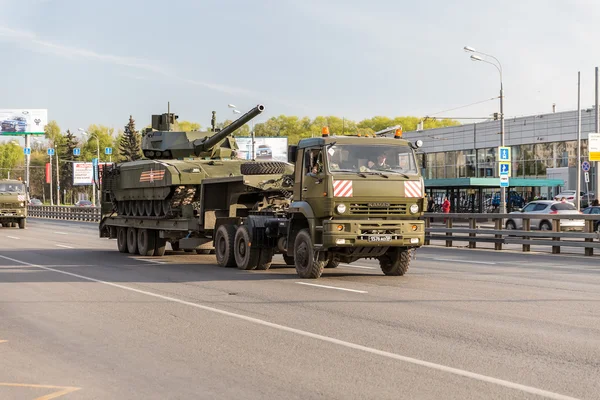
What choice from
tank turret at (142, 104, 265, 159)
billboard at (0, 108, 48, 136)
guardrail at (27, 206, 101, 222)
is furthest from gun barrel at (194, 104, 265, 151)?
billboard at (0, 108, 48, 136)

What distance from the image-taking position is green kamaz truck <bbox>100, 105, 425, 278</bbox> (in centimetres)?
1581

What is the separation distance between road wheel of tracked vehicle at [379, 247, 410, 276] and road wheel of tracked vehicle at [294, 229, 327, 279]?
1560 millimetres

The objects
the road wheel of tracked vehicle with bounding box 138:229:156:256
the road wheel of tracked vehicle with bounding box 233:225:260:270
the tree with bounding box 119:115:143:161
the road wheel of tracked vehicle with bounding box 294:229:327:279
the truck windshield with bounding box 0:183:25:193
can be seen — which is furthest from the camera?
the tree with bounding box 119:115:143:161

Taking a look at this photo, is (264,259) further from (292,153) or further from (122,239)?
(122,239)

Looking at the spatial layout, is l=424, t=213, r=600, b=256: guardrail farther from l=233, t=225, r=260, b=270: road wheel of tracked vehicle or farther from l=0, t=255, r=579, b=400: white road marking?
l=0, t=255, r=579, b=400: white road marking

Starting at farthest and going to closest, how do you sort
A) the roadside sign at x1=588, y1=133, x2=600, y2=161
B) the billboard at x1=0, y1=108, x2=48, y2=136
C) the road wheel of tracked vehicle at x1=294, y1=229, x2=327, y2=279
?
the billboard at x1=0, y1=108, x2=48, y2=136 → the roadside sign at x1=588, y1=133, x2=600, y2=161 → the road wheel of tracked vehicle at x1=294, y1=229, x2=327, y2=279

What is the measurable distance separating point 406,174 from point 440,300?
3.72 meters

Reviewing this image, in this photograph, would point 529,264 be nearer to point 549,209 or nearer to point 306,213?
point 306,213

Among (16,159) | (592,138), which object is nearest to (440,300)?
(592,138)

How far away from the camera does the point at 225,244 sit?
19.6 metres

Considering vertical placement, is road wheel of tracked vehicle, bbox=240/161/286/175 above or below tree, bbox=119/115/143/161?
below

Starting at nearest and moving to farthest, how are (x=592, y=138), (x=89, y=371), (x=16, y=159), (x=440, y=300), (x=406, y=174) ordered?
(x=89, y=371), (x=440, y=300), (x=406, y=174), (x=592, y=138), (x=16, y=159)

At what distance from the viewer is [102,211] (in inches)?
1115

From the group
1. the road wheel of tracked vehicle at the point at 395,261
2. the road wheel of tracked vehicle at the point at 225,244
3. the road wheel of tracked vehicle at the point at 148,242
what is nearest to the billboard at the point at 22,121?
the road wheel of tracked vehicle at the point at 148,242
